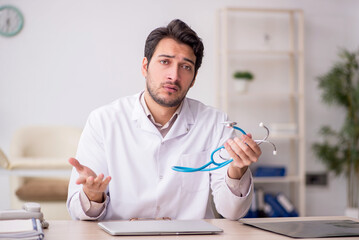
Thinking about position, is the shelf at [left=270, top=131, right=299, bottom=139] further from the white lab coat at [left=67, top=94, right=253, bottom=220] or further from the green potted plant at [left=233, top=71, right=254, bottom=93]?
the white lab coat at [left=67, top=94, right=253, bottom=220]

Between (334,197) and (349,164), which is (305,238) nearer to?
(349,164)

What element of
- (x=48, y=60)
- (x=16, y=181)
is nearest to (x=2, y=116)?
(x=48, y=60)

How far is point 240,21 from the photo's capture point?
4734 mm

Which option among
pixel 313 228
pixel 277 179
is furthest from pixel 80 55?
pixel 313 228

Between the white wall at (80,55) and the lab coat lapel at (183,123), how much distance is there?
2723 millimetres

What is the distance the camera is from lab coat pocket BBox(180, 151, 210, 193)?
1.77 m

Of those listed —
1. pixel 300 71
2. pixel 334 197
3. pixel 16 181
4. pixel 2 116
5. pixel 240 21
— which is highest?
pixel 240 21

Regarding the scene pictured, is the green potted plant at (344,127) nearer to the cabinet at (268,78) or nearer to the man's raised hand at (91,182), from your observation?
the cabinet at (268,78)

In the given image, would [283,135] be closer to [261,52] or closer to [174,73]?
[261,52]

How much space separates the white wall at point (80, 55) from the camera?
4.42 metres

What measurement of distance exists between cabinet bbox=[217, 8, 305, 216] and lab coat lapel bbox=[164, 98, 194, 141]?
8.95 feet

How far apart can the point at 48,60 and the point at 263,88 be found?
2.08 meters

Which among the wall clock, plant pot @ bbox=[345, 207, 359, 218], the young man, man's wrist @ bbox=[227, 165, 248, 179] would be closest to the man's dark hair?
the young man

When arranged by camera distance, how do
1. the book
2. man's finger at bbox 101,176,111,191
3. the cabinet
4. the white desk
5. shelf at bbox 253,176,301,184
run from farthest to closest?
the cabinet → shelf at bbox 253,176,301,184 → man's finger at bbox 101,176,111,191 → the white desk → the book
